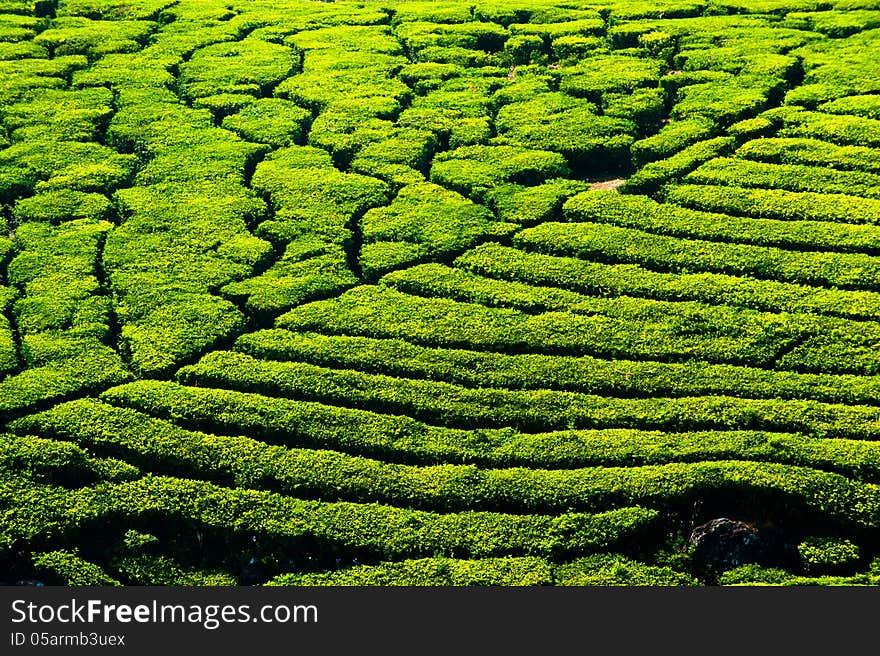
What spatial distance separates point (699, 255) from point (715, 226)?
1.23m

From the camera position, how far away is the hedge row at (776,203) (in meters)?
22.2

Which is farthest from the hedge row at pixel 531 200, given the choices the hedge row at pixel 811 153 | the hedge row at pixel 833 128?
the hedge row at pixel 833 128

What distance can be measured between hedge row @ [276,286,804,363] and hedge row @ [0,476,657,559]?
4263 millimetres

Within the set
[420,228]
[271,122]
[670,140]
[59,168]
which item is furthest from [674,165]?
[59,168]

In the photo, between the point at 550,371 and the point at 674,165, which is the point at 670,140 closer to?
the point at 674,165

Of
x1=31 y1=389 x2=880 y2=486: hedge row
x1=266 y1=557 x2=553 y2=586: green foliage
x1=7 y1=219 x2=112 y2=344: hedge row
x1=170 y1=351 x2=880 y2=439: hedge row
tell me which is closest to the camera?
x1=266 y1=557 x2=553 y2=586: green foliage

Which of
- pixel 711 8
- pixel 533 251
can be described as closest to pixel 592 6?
pixel 711 8

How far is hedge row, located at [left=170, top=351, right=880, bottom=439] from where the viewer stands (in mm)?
16969

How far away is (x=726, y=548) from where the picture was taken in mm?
15016

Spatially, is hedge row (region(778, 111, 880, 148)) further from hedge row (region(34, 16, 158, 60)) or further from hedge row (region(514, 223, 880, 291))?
hedge row (region(34, 16, 158, 60))

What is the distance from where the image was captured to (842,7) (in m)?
32.8

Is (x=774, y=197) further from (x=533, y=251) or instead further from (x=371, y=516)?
(x=371, y=516)

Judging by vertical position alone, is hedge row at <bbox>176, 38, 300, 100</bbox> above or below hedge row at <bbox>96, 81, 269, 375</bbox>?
above

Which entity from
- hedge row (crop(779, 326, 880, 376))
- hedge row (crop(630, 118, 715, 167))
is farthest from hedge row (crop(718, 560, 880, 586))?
hedge row (crop(630, 118, 715, 167))
